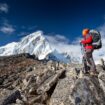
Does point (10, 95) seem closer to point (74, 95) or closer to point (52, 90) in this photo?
point (52, 90)

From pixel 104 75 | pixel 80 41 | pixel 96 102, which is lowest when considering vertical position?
pixel 96 102

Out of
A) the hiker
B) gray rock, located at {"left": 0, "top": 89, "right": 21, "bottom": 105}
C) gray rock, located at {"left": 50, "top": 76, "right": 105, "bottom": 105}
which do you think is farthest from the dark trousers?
gray rock, located at {"left": 0, "top": 89, "right": 21, "bottom": 105}

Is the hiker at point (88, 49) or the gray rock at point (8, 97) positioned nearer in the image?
the gray rock at point (8, 97)

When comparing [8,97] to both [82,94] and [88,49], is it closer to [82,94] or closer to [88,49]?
[82,94]

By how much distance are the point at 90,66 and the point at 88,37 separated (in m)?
2.73

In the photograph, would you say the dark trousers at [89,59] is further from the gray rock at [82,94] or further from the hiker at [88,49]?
the gray rock at [82,94]

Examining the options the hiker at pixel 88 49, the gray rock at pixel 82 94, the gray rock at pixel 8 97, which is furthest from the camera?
the hiker at pixel 88 49

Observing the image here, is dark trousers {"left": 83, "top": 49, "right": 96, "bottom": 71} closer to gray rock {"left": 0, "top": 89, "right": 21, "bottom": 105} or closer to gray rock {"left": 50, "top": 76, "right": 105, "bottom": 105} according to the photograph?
gray rock {"left": 50, "top": 76, "right": 105, "bottom": 105}

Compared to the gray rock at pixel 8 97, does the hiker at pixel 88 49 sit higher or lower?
higher

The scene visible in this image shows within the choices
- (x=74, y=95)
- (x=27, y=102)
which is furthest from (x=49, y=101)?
(x=74, y=95)

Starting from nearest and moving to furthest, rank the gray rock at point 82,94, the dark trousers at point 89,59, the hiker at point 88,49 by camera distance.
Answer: the gray rock at point 82,94, the hiker at point 88,49, the dark trousers at point 89,59

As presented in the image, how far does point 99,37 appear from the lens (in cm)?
2497

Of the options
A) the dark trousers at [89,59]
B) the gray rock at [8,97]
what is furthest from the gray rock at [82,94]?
the gray rock at [8,97]

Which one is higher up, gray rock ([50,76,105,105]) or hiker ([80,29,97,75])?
hiker ([80,29,97,75])
